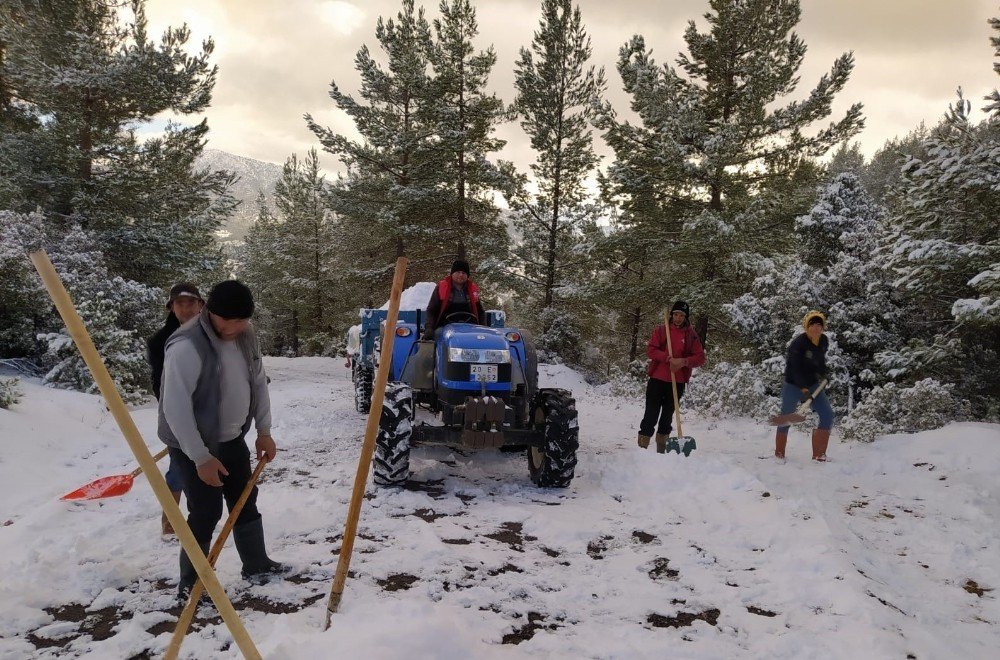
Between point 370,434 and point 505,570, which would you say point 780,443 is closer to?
point 505,570

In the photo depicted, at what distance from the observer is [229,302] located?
3.03 m

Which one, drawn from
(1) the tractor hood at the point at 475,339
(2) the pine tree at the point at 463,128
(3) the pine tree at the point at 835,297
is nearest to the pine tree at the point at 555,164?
(2) the pine tree at the point at 463,128

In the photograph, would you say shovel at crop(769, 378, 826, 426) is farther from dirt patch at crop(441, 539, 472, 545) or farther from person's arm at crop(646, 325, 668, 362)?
dirt patch at crop(441, 539, 472, 545)

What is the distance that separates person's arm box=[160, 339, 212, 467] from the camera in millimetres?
2943

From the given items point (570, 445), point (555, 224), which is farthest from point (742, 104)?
point (570, 445)

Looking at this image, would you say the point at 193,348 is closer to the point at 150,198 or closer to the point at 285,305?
the point at 150,198

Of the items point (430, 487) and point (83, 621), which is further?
point (430, 487)

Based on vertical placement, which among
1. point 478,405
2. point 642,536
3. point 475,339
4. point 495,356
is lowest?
point 642,536

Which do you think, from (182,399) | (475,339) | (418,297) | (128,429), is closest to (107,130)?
(418,297)

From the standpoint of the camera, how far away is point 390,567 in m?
3.69

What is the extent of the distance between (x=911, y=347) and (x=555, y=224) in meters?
10.9

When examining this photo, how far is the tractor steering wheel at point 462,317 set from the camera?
6814mm

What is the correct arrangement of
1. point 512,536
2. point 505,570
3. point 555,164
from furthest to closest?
point 555,164 → point 512,536 → point 505,570

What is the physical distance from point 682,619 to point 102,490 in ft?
14.2
